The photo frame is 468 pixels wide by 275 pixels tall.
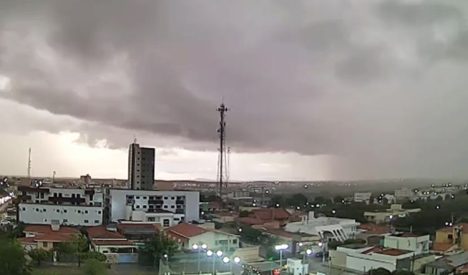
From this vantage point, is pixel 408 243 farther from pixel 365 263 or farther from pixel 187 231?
pixel 187 231

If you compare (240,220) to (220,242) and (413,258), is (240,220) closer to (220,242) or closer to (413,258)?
(220,242)

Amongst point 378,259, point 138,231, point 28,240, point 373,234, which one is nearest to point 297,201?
point 373,234

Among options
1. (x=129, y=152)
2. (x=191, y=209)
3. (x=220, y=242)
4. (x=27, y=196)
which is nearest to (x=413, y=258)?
(x=220, y=242)

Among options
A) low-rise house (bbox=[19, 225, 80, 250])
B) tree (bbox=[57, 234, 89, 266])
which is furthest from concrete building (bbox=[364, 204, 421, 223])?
tree (bbox=[57, 234, 89, 266])

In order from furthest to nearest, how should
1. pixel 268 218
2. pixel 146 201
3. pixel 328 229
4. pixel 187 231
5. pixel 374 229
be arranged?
pixel 268 218
pixel 146 201
pixel 374 229
pixel 328 229
pixel 187 231

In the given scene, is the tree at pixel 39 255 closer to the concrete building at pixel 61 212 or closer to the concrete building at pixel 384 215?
the concrete building at pixel 61 212

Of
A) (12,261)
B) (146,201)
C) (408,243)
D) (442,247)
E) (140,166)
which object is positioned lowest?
(442,247)

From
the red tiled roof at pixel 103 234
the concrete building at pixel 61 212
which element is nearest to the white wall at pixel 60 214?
the concrete building at pixel 61 212
